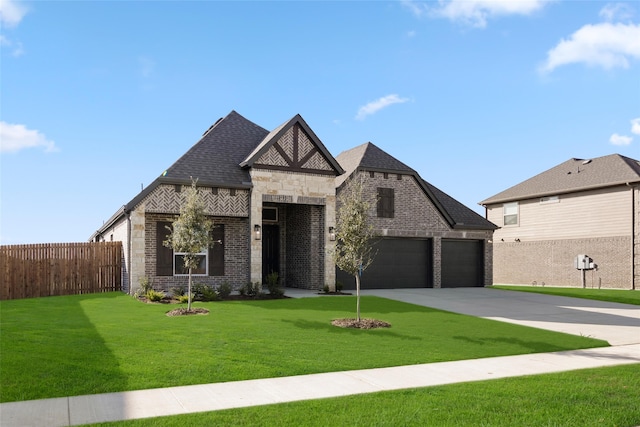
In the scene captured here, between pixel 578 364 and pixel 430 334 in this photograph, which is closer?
pixel 578 364

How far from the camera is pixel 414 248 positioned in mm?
26172

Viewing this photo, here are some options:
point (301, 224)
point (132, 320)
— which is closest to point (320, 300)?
point (301, 224)

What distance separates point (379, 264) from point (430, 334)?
13000mm

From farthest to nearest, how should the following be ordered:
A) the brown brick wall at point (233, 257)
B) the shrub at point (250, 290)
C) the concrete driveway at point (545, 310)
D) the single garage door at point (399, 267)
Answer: the single garage door at point (399, 267) < the brown brick wall at point (233, 257) < the shrub at point (250, 290) < the concrete driveway at point (545, 310)

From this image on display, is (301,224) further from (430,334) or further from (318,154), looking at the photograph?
(430,334)

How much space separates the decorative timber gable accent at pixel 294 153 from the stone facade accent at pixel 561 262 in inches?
722

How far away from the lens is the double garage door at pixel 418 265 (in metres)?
25.1

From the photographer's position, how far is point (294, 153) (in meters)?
22.0

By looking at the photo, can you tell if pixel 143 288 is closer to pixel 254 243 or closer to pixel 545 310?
pixel 254 243

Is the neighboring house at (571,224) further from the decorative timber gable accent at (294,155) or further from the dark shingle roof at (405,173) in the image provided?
the decorative timber gable accent at (294,155)

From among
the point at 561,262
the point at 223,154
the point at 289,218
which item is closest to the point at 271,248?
the point at 289,218

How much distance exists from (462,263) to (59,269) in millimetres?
18942

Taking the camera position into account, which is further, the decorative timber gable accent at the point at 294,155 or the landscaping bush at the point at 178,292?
the decorative timber gable accent at the point at 294,155

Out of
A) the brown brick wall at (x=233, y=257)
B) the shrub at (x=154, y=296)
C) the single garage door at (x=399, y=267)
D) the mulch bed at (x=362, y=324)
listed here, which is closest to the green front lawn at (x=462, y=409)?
the mulch bed at (x=362, y=324)
